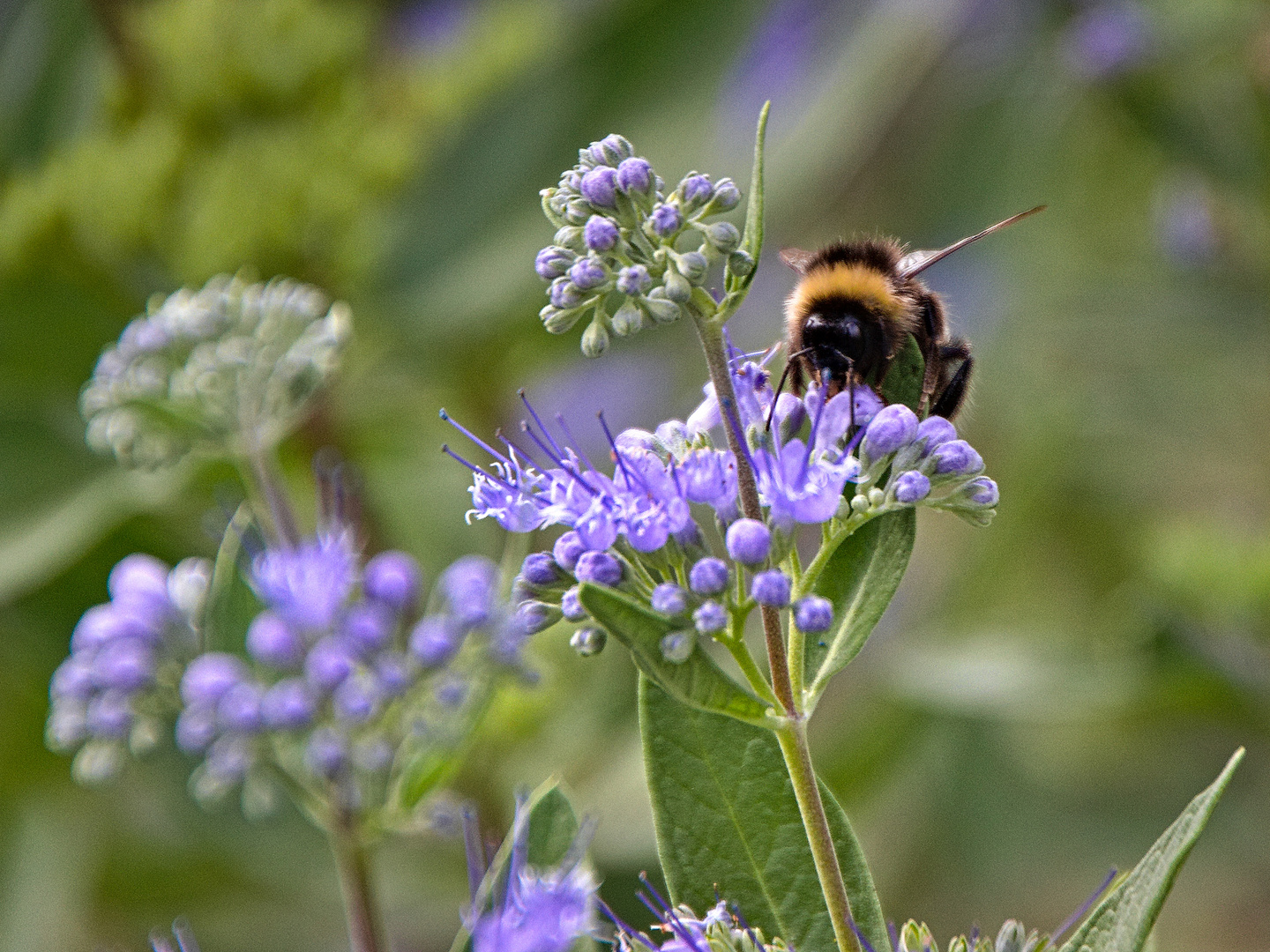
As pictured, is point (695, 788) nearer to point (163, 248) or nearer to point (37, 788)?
point (163, 248)

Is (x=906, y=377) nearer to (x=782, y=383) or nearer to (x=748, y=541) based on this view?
(x=782, y=383)

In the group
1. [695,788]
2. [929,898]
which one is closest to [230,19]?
[695,788]

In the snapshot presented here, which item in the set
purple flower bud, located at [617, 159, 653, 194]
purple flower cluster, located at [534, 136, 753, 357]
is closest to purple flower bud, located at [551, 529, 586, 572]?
purple flower cluster, located at [534, 136, 753, 357]

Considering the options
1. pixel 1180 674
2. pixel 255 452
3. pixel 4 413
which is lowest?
pixel 1180 674

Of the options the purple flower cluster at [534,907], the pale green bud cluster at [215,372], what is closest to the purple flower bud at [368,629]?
the pale green bud cluster at [215,372]

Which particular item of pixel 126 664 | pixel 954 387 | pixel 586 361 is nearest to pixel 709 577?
pixel 954 387

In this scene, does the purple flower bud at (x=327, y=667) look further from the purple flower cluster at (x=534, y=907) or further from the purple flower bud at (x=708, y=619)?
the purple flower bud at (x=708, y=619)
